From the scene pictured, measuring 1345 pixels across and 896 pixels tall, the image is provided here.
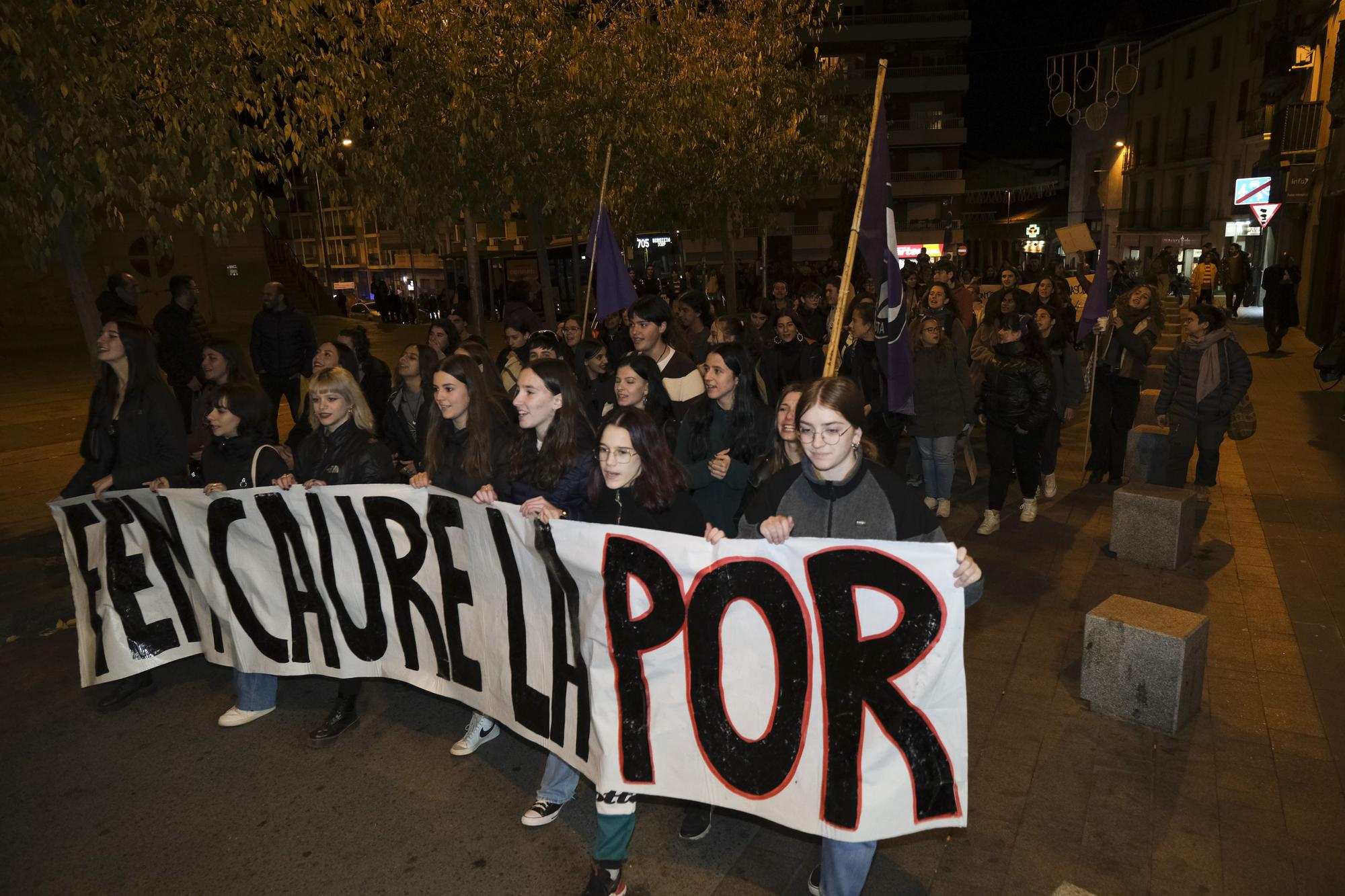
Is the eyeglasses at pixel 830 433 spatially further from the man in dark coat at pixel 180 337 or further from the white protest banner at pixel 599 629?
the man in dark coat at pixel 180 337

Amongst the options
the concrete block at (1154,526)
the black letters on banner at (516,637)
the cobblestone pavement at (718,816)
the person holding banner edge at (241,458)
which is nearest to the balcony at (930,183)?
the concrete block at (1154,526)

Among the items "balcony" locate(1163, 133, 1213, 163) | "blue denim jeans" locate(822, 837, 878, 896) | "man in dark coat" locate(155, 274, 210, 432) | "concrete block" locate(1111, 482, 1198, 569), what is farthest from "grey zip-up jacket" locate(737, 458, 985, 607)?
"balcony" locate(1163, 133, 1213, 163)

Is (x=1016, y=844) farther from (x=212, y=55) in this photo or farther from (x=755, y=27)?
(x=755, y=27)

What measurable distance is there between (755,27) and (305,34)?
1248cm

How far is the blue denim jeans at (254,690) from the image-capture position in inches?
189

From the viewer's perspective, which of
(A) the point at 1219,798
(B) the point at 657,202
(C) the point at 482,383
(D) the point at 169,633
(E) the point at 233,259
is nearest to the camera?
(A) the point at 1219,798

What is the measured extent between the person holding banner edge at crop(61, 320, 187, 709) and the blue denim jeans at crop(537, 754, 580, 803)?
2.77 m

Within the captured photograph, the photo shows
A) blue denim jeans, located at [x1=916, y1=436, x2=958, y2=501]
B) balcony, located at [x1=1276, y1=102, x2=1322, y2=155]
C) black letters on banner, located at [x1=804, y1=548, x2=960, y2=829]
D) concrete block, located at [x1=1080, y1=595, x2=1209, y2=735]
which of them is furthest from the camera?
balcony, located at [x1=1276, y1=102, x2=1322, y2=155]

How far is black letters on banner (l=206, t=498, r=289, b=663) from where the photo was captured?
4668 mm

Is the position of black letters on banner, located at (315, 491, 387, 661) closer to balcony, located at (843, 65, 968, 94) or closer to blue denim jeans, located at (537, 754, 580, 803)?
blue denim jeans, located at (537, 754, 580, 803)

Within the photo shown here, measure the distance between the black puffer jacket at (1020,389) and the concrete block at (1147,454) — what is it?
1.74m

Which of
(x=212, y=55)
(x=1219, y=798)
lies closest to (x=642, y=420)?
(x=1219, y=798)

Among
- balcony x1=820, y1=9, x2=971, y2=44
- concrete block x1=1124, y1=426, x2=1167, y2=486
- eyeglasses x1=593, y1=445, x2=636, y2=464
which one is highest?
balcony x1=820, y1=9, x2=971, y2=44

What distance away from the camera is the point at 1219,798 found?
150 inches
